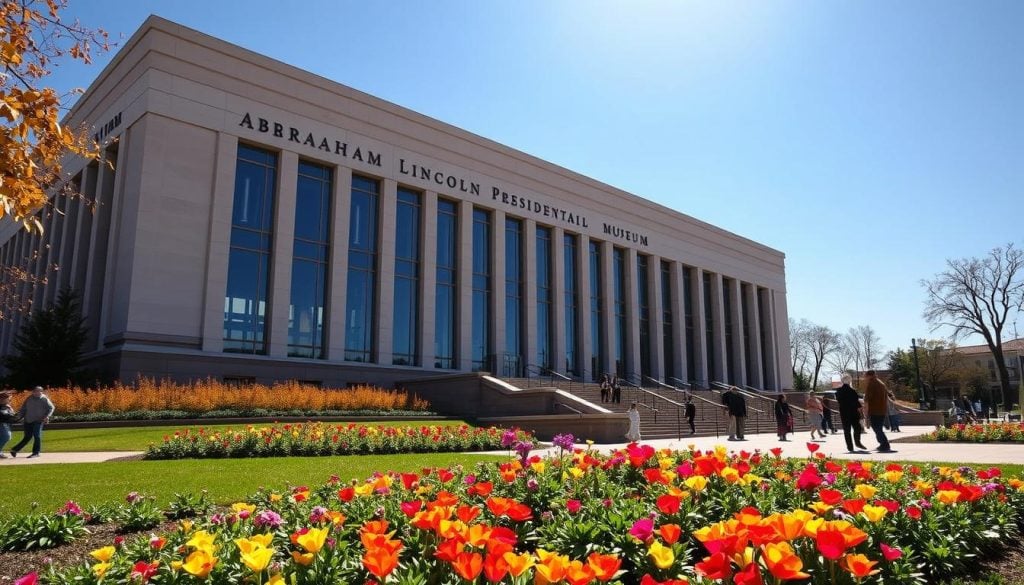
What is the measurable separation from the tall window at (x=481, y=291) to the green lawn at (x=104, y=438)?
1651 cm

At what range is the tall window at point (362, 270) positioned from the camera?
29797mm

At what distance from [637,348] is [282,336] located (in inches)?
884

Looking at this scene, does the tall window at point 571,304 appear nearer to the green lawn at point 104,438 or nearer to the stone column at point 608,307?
the stone column at point 608,307

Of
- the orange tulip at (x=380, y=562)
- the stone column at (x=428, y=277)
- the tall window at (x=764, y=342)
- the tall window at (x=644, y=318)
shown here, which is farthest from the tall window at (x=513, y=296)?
the orange tulip at (x=380, y=562)

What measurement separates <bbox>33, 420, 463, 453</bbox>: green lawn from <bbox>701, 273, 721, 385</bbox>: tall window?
120 ft

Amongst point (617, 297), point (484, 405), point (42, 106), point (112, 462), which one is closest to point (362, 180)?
point (484, 405)

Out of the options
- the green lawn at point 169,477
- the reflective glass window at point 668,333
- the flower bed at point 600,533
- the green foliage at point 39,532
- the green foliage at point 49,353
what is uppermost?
the reflective glass window at point 668,333

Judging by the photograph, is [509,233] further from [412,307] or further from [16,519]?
[16,519]

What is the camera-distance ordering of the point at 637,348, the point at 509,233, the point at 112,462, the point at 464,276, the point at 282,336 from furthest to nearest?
the point at 637,348, the point at 509,233, the point at 464,276, the point at 282,336, the point at 112,462

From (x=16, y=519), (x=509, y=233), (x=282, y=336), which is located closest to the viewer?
(x=16, y=519)

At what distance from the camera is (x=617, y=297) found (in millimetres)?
41844

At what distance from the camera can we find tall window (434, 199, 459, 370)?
32656 mm

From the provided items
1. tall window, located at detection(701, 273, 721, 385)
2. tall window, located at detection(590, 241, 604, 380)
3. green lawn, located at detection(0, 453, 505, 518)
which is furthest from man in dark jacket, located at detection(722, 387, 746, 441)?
tall window, located at detection(701, 273, 721, 385)

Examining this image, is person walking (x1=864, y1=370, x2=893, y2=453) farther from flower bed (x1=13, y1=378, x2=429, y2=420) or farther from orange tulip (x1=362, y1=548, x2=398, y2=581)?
flower bed (x1=13, y1=378, x2=429, y2=420)
